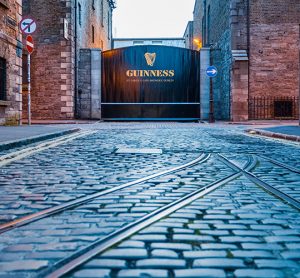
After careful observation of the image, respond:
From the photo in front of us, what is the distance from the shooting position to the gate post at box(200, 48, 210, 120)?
90.5 feet

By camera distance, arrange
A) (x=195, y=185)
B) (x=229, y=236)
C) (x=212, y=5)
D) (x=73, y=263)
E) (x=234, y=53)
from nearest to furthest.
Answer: (x=73, y=263), (x=229, y=236), (x=195, y=185), (x=234, y=53), (x=212, y=5)

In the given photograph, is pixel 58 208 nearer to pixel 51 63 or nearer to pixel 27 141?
pixel 27 141

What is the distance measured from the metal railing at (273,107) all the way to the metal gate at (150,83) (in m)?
3.88

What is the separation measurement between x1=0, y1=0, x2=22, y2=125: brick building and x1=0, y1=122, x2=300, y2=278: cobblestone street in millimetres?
10418

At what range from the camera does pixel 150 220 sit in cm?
332

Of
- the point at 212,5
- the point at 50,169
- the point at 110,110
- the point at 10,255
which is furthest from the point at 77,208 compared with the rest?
the point at 212,5

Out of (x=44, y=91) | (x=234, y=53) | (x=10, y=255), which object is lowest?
(x=10, y=255)

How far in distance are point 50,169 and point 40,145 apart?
3.78 meters

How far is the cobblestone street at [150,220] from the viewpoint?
239cm

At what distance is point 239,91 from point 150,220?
71.5 feet

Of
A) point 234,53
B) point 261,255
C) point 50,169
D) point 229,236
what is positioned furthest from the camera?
point 234,53

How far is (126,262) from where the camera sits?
7.97 ft

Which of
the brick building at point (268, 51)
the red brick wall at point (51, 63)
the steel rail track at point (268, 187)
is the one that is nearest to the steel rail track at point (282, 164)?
the steel rail track at point (268, 187)

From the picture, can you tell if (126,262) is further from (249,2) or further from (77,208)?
(249,2)
